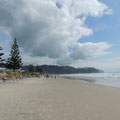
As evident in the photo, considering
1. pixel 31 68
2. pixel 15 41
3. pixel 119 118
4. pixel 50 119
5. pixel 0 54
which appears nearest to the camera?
pixel 50 119

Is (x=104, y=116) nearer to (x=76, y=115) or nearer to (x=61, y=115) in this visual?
(x=76, y=115)

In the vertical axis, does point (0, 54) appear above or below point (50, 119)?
above

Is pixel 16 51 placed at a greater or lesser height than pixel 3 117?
greater

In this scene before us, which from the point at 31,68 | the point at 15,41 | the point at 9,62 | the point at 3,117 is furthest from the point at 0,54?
the point at 31,68

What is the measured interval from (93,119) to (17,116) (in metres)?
2.63

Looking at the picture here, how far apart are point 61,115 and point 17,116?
5.11ft

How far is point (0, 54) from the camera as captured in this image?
122ft

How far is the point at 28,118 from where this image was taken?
4238mm

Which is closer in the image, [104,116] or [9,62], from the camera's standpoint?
[104,116]

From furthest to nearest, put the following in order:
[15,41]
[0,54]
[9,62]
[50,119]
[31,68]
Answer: [31,68], [15,41], [9,62], [0,54], [50,119]

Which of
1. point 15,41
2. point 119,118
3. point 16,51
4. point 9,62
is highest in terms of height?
point 15,41

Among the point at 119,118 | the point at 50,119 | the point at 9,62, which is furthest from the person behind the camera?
the point at 9,62

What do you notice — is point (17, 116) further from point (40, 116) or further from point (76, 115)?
point (76, 115)

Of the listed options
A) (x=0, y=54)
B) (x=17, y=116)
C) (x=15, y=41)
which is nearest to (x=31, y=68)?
(x=15, y=41)
